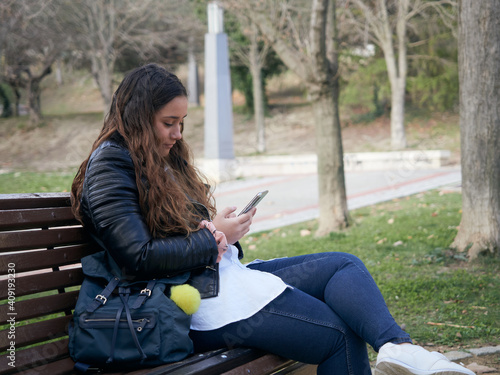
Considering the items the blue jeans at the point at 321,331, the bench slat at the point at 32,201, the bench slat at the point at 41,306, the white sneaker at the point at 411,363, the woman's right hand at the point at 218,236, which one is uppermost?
the bench slat at the point at 32,201

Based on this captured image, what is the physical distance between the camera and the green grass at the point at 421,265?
358cm

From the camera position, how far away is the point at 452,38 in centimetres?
2139

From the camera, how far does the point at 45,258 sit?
2.23 metres

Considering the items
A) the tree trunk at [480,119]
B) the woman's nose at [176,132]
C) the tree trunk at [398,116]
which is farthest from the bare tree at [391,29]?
the woman's nose at [176,132]

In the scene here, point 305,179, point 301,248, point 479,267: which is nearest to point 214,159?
point 305,179

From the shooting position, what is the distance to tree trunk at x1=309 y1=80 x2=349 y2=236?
700 centimetres

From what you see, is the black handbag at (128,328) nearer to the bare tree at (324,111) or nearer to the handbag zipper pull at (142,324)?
the handbag zipper pull at (142,324)

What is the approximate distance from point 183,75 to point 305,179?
91.0ft

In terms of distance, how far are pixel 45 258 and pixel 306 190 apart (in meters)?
9.61

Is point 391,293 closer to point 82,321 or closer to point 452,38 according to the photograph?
point 82,321

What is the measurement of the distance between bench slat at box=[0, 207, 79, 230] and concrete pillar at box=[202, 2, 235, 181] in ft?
36.8

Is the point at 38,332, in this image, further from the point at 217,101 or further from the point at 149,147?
the point at 217,101

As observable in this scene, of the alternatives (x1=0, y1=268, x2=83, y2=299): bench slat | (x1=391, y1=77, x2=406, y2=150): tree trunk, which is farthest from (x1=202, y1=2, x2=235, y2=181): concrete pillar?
(x1=0, y1=268, x2=83, y2=299): bench slat

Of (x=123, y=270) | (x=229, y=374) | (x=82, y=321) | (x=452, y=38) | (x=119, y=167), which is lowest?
(x=229, y=374)
